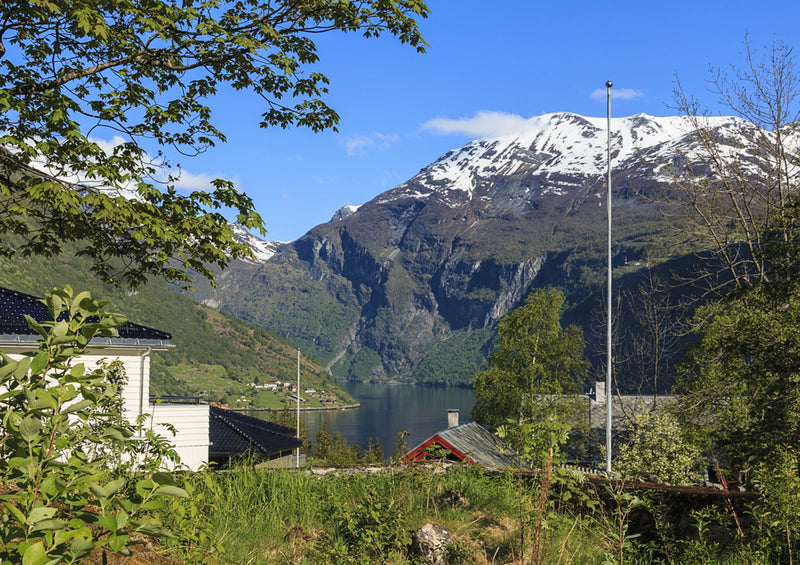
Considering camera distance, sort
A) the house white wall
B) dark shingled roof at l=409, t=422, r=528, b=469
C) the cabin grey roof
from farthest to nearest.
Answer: the cabin grey roof, dark shingled roof at l=409, t=422, r=528, b=469, the house white wall

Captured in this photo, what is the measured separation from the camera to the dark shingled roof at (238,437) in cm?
2070

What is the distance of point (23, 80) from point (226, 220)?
3318 mm

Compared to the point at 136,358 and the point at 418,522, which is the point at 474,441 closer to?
the point at 136,358

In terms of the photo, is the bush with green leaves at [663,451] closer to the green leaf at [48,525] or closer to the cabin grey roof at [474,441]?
the cabin grey roof at [474,441]

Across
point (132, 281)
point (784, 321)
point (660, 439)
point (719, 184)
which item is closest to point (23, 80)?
point (132, 281)

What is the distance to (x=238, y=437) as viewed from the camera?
2195cm

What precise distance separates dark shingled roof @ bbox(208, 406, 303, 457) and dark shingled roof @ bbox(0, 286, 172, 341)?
5.50 metres

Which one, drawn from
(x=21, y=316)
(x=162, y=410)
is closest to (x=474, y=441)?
(x=162, y=410)

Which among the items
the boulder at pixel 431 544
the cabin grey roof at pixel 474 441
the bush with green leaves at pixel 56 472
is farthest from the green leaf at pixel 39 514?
the cabin grey roof at pixel 474 441

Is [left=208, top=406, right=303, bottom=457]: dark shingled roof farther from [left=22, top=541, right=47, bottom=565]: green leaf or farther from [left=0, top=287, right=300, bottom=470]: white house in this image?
[left=22, top=541, right=47, bottom=565]: green leaf

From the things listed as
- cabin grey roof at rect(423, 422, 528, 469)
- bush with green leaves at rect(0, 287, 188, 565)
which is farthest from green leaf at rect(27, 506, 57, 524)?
cabin grey roof at rect(423, 422, 528, 469)

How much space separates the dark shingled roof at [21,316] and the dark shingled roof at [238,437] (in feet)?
18.0

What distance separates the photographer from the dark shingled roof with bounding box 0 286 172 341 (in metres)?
13.0

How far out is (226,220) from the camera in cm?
866
